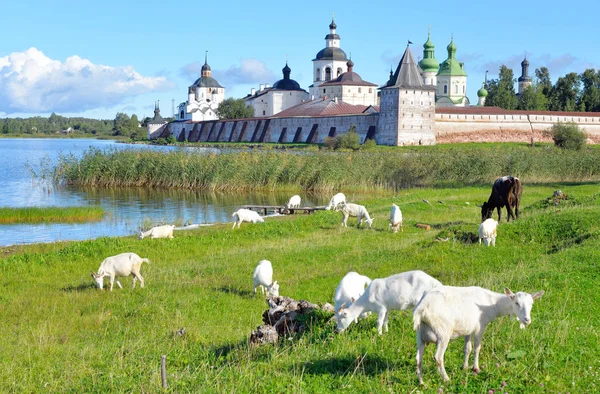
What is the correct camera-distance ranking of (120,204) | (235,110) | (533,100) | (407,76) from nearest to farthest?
(120,204)
(407,76)
(533,100)
(235,110)

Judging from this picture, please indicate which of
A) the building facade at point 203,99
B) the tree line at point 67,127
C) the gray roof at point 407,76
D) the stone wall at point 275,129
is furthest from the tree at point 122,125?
the gray roof at point 407,76

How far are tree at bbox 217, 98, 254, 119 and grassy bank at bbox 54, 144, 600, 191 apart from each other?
66086 mm

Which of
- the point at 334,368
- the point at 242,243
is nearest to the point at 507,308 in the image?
the point at 334,368

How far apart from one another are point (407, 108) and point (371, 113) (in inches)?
190

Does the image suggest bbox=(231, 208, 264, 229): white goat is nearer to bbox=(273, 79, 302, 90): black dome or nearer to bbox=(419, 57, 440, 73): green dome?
bbox=(419, 57, 440, 73): green dome

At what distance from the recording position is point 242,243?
13.5m

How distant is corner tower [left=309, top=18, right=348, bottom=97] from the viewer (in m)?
94.2

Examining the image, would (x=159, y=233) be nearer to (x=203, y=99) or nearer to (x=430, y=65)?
(x=430, y=65)

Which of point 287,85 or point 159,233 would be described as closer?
point 159,233

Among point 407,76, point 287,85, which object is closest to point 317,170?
point 407,76

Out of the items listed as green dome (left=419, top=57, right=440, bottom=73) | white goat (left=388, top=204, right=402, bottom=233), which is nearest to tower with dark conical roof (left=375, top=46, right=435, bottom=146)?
green dome (left=419, top=57, right=440, bottom=73)

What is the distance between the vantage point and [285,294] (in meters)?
8.82

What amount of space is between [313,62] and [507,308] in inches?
3664

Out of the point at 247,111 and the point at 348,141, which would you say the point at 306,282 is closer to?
the point at 348,141
